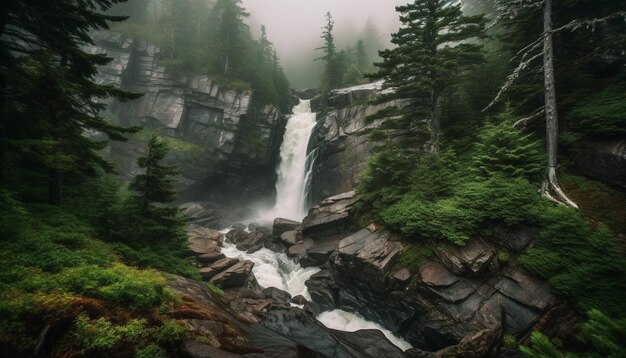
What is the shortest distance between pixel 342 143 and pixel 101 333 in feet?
87.1

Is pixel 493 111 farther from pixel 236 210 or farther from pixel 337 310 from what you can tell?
pixel 236 210

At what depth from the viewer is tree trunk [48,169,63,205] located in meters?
10.5

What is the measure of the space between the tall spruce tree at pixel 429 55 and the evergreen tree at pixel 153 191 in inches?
541

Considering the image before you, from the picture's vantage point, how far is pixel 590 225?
10.3m

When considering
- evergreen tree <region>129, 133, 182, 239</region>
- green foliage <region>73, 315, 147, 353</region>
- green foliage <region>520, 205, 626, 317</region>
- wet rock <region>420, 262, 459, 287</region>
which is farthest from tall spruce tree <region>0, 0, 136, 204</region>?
green foliage <region>520, 205, 626, 317</region>

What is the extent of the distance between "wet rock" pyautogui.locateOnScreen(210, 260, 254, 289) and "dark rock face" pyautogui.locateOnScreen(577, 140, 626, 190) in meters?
18.4

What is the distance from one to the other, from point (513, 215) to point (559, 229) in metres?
1.56

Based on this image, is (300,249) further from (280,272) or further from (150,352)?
(150,352)

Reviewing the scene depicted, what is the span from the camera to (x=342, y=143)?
29359 millimetres

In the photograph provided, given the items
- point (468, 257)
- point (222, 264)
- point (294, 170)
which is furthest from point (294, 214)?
point (468, 257)

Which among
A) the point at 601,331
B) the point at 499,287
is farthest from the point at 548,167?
the point at 601,331

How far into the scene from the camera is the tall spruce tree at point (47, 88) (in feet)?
26.6

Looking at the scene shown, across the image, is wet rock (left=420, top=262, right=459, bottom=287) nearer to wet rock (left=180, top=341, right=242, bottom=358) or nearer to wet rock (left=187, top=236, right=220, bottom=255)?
wet rock (left=180, top=341, right=242, bottom=358)

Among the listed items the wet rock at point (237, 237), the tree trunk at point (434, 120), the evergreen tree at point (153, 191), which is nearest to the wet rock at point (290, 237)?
the wet rock at point (237, 237)
